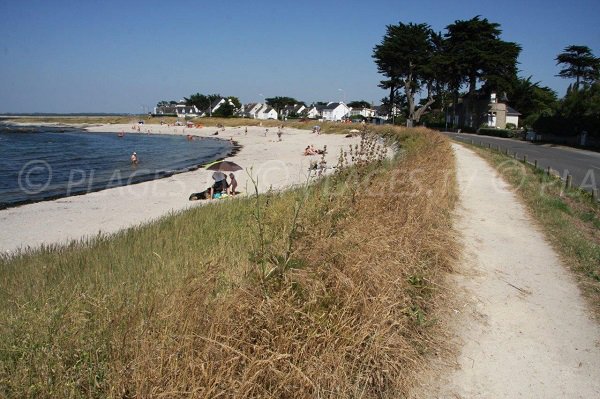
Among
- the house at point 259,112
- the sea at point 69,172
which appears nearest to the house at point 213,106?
the house at point 259,112

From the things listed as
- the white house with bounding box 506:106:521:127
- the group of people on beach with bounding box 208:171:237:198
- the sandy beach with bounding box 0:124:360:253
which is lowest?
the sandy beach with bounding box 0:124:360:253

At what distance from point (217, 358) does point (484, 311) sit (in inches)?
131

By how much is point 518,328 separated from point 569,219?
6.20 metres

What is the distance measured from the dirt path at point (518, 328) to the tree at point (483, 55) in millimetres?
50453

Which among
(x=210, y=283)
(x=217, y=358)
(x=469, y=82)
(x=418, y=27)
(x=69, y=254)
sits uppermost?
(x=418, y=27)

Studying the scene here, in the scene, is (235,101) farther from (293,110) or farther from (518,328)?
(518,328)

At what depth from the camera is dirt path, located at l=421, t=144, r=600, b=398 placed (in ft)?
11.0

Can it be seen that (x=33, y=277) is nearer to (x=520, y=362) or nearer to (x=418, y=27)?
(x=520, y=362)

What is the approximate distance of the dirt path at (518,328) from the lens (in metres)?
3.35

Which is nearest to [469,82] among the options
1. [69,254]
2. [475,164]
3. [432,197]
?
[475,164]

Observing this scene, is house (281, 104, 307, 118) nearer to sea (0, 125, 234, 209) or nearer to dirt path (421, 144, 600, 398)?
sea (0, 125, 234, 209)

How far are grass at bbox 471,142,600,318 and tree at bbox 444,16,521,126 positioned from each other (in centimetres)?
4033

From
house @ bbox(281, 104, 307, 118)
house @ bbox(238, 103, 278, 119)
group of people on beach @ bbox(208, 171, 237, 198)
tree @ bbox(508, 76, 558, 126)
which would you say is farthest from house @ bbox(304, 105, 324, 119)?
group of people on beach @ bbox(208, 171, 237, 198)

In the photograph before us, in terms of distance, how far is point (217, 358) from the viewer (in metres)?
2.61
